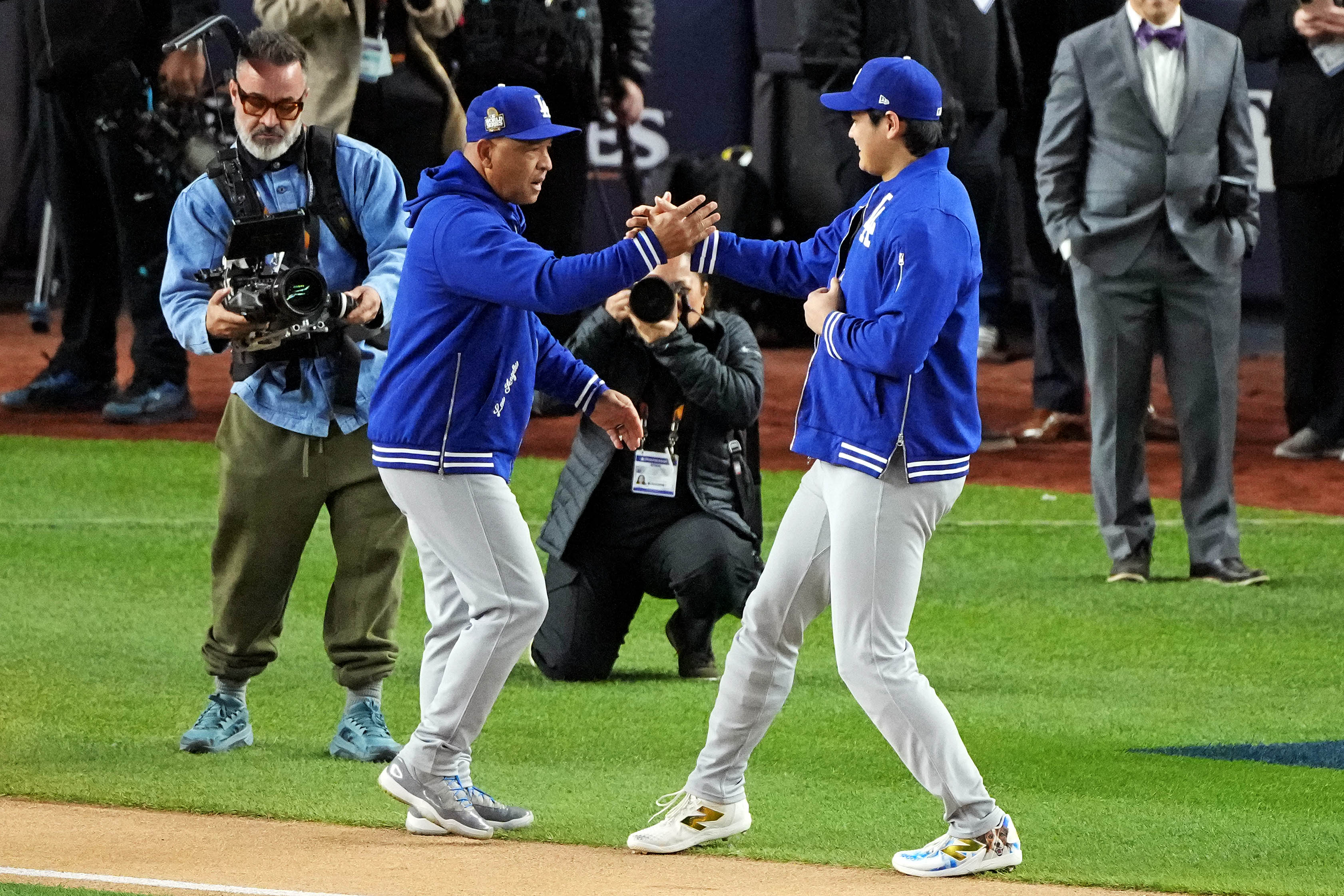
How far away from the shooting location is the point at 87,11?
10.8m

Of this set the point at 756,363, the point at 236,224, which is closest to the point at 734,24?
the point at 756,363

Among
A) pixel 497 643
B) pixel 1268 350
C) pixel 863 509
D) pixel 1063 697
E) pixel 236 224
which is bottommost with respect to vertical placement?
pixel 1268 350

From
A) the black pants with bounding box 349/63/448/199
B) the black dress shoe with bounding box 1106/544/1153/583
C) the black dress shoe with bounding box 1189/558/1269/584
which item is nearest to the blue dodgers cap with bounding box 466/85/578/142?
the black dress shoe with bounding box 1106/544/1153/583

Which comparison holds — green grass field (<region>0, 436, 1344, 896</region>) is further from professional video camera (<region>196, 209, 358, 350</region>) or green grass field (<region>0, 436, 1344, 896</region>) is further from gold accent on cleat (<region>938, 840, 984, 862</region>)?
professional video camera (<region>196, 209, 358, 350</region>)

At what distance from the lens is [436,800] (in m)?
5.08

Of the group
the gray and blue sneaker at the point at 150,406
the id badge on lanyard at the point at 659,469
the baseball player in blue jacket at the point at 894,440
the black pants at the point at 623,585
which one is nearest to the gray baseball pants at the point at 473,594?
the baseball player in blue jacket at the point at 894,440

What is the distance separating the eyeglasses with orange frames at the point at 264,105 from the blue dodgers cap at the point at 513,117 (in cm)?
85

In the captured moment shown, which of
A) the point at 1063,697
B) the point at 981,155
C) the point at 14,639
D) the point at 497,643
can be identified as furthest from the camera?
the point at 981,155

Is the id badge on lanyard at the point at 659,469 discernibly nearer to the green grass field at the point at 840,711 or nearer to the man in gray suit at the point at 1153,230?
the green grass field at the point at 840,711

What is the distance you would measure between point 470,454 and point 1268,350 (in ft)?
37.6

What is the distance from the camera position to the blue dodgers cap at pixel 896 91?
4.75 metres

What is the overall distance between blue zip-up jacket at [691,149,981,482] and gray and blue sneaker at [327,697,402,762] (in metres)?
1.61

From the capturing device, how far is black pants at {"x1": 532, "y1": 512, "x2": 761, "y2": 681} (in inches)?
267

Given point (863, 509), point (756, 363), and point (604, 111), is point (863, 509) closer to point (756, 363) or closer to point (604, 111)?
point (756, 363)
